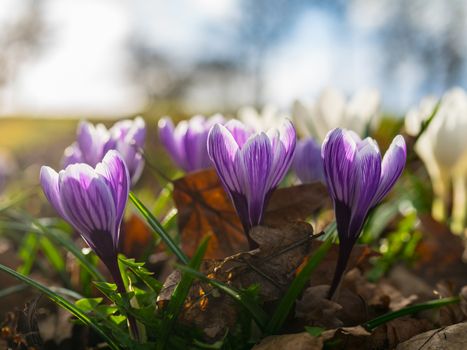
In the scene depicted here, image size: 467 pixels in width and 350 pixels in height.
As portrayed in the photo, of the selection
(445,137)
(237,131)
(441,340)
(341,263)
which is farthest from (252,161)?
(445,137)

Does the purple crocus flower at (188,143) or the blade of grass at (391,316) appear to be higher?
the purple crocus flower at (188,143)

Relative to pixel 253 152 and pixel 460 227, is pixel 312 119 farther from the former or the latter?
pixel 253 152

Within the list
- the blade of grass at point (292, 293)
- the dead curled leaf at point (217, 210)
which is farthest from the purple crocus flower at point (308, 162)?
the blade of grass at point (292, 293)

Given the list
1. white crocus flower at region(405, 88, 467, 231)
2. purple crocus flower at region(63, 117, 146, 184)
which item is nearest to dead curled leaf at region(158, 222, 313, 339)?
purple crocus flower at region(63, 117, 146, 184)

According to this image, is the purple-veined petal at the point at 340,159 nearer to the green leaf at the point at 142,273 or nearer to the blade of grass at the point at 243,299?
the blade of grass at the point at 243,299

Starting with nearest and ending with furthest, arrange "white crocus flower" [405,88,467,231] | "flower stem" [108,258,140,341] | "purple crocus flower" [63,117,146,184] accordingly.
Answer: "flower stem" [108,258,140,341], "purple crocus flower" [63,117,146,184], "white crocus flower" [405,88,467,231]

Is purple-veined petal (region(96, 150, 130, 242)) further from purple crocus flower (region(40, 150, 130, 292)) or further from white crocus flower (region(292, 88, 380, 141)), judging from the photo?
white crocus flower (region(292, 88, 380, 141))

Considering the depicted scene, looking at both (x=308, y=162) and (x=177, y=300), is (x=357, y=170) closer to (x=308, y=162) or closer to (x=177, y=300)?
(x=177, y=300)

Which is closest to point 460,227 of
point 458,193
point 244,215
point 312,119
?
point 458,193
